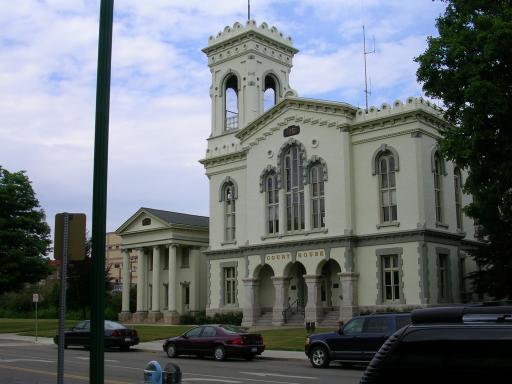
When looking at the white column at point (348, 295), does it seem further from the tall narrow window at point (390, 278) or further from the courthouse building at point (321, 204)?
the tall narrow window at point (390, 278)

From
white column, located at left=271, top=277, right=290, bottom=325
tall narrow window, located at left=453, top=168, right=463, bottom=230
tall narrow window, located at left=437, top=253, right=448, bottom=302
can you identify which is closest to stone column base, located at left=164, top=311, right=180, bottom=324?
white column, located at left=271, top=277, right=290, bottom=325

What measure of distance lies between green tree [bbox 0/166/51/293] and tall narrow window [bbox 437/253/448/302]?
2687 centimetres

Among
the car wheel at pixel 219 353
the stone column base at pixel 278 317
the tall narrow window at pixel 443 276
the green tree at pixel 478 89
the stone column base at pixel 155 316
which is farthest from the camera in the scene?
the stone column base at pixel 155 316

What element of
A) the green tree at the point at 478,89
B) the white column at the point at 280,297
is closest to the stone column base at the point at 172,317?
the white column at the point at 280,297

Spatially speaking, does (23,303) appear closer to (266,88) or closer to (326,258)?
(266,88)

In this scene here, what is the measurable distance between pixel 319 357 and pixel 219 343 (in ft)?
15.2

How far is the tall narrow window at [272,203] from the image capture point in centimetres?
4278

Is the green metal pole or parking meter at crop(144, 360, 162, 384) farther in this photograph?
the green metal pole

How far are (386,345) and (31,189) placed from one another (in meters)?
47.1

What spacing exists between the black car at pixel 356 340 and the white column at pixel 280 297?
19584 mm

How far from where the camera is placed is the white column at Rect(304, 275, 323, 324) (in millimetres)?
38812

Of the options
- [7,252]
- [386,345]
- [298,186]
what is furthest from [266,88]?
[386,345]

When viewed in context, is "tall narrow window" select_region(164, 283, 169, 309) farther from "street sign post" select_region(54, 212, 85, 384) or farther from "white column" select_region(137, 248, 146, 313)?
"street sign post" select_region(54, 212, 85, 384)

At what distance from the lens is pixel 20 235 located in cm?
4638
